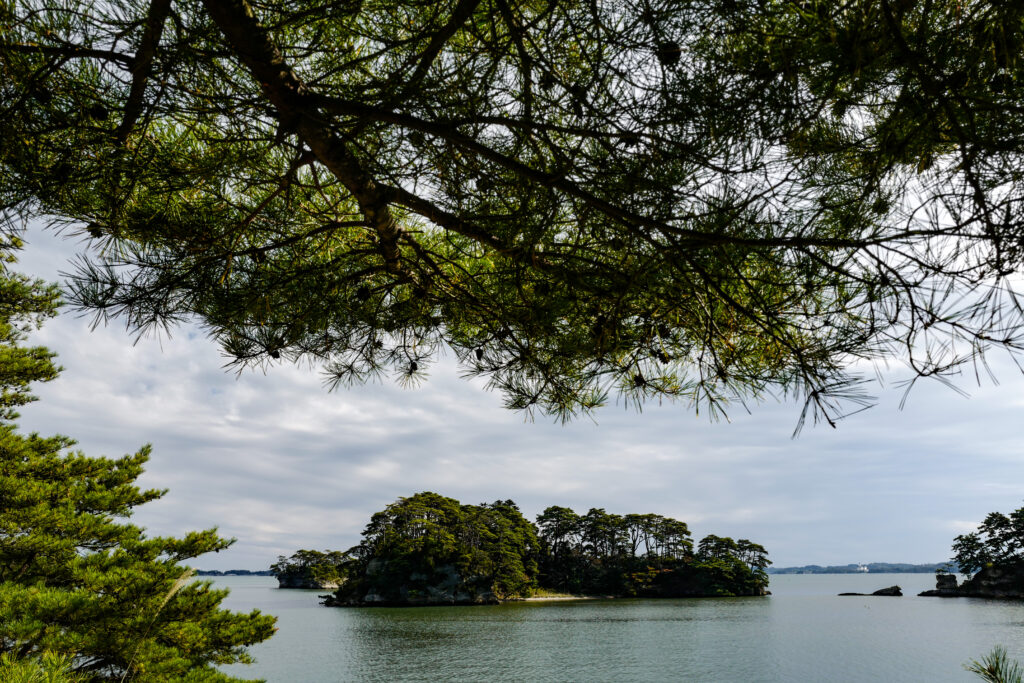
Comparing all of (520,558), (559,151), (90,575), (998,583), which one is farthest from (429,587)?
(998,583)

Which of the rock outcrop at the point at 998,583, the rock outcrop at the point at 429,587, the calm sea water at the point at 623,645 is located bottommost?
the calm sea water at the point at 623,645

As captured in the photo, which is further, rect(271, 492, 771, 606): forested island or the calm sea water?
rect(271, 492, 771, 606): forested island

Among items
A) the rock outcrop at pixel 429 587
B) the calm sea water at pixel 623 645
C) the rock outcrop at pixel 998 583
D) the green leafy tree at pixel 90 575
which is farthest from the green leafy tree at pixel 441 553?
the rock outcrop at pixel 998 583

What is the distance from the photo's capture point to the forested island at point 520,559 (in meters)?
34.1

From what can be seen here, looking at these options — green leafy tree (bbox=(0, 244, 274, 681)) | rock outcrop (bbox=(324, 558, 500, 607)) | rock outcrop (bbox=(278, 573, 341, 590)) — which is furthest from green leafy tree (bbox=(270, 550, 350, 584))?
green leafy tree (bbox=(0, 244, 274, 681))

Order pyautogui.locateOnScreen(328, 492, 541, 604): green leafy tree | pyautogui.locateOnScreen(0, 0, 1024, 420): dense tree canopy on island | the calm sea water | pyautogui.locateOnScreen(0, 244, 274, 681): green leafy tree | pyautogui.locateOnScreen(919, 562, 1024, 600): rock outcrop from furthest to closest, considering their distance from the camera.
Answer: pyautogui.locateOnScreen(919, 562, 1024, 600): rock outcrop
pyautogui.locateOnScreen(328, 492, 541, 604): green leafy tree
the calm sea water
pyautogui.locateOnScreen(0, 244, 274, 681): green leafy tree
pyautogui.locateOnScreen(0, 0, 1024, 420): dense tree canopy on island

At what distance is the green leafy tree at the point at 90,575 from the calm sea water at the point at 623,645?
37.7ft

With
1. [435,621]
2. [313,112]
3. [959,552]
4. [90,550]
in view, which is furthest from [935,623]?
[313,112]

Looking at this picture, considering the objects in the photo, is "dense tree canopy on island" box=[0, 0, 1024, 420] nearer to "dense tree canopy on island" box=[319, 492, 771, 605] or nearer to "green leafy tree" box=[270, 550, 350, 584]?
"dense tree canopy on island" box=[319, 492, 771, 605]

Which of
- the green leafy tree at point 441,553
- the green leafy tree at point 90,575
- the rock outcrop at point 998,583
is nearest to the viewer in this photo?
the green leafy tree at point 90,575

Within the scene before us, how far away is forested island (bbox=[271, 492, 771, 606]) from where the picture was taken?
1344 inches

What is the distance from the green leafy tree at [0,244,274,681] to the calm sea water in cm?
1150

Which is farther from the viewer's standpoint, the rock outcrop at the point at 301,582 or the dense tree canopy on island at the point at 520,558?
the rock outcrop at the point at 301,582

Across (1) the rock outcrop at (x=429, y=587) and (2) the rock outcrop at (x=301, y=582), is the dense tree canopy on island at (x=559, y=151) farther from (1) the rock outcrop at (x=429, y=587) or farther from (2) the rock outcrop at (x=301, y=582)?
(2) the rock outcrop at (x=301, y=582)
